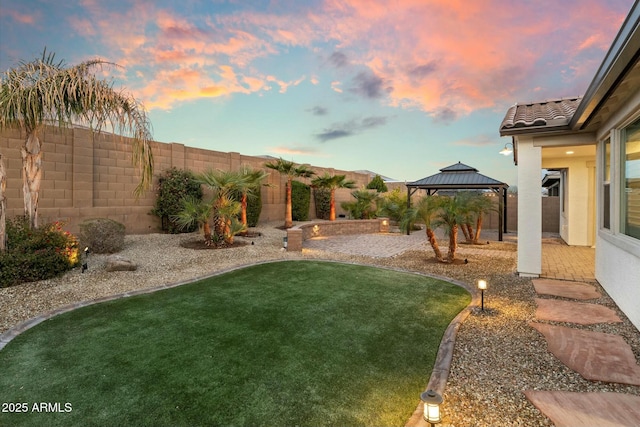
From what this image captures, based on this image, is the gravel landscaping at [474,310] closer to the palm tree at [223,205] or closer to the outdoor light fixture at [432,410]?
the outdoor light fixture at [432,410]

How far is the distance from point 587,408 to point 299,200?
13982 millimetres

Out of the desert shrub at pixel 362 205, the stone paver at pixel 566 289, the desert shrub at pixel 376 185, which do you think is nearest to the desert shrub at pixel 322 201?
the desert shrub at pixel 362 205

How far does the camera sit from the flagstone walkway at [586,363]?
2.35 m

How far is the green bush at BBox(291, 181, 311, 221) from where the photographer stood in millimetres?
15734

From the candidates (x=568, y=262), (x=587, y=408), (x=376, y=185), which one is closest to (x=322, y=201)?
(x=376, y=185)

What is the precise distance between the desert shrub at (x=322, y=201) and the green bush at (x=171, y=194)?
736cm

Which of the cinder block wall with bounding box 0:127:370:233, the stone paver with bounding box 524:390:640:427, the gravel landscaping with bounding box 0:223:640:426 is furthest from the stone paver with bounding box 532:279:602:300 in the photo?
the cinder block wall with bounding box 0:127:370:233

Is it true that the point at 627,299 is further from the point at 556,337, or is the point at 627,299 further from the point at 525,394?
the point at 525,394

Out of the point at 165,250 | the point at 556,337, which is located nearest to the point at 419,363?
the point at 556,337

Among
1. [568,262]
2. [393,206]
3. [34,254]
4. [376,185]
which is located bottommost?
[568,262]

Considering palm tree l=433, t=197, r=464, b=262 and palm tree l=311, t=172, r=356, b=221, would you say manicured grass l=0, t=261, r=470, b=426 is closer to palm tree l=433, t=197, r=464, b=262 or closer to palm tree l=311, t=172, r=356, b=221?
palm tree l=433, t=197, r=464, b=262

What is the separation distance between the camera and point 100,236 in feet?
26.7

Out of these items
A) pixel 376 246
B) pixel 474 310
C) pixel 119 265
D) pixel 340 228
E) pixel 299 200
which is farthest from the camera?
pixel 299 200

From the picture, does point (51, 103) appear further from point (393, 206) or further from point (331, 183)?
point (393, 206)
